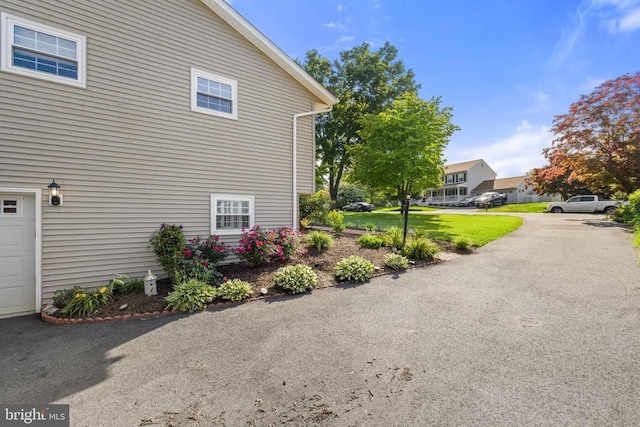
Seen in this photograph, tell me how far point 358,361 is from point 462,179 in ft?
164

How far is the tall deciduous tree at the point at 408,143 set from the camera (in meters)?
16.4

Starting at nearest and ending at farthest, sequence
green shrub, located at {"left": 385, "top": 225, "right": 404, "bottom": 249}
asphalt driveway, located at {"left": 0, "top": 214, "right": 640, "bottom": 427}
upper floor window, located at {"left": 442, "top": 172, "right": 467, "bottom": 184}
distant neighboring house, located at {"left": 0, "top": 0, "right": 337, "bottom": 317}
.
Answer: asphalt driveway, located at {"left": 0, "top": 214, "right": 640, "bottom": 427}
distant neighboring house, located at {"left": 0, "top": 0, "right": 337, "bottom": 317}
green shrub, located at {"left": 385, "top": 225, "right": 404, "bottom": 249}
upper floor window, located at {"left": 442, "top": 172, "right": 467, "bottom": 184}

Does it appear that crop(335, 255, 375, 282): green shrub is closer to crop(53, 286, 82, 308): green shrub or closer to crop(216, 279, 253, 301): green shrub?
crop(216, 279, 253, 301): green shrub

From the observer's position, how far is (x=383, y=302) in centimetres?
559

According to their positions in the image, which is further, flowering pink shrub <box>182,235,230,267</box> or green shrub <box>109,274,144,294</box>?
flowering pink shrub <box>182,235,230,267</box>

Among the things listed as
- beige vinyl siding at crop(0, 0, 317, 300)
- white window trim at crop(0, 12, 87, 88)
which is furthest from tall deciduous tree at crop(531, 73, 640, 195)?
white window trim at crop(0, 12, 87, 88)

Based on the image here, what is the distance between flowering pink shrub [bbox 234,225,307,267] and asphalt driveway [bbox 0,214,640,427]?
1.86 metres

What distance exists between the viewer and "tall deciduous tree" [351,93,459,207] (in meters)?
16.4

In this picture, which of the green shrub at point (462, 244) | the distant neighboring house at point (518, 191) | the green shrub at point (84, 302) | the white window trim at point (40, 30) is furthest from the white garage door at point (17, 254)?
the distant neighboring house at point (518, 191)

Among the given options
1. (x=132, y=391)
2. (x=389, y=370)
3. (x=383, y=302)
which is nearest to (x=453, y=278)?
(x=383, y=302)

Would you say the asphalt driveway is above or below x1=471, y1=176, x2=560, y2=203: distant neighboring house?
below

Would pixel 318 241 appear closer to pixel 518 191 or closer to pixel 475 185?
pixel 518 191

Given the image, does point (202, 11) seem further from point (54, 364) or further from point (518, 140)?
point (518, 140)

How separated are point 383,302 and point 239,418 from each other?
364cm
